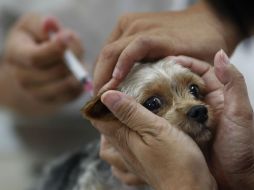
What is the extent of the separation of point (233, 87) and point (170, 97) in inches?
5.3

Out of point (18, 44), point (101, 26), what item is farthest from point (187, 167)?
point (101, 26)

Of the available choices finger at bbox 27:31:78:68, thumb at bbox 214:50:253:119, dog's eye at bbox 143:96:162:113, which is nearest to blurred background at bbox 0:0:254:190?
finger at bbox 27:31:78:68

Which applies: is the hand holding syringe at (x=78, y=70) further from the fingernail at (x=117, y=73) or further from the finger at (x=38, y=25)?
the fingernail at (x=117, y=73)

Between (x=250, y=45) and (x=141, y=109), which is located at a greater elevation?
(x=141, y=109)

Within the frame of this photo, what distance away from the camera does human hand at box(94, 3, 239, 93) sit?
2.84ft

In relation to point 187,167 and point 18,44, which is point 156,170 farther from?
point 18,44

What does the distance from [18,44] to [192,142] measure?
70 cm

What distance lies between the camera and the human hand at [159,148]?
723 mm

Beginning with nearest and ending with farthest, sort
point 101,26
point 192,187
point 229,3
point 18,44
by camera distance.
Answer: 1. point 192,187
2. point 229,3
3. point 18,44
4. point 101,26

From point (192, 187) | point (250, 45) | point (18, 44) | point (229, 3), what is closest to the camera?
point (192, 187)

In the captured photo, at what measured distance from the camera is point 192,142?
0.75m

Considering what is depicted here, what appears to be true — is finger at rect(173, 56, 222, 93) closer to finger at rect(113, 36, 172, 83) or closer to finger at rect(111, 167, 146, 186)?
finger at rect(113, 36, 172, 83)

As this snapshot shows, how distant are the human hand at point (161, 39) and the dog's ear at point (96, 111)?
0.16 feet

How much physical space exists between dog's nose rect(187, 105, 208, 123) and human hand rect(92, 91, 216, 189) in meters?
0.05
